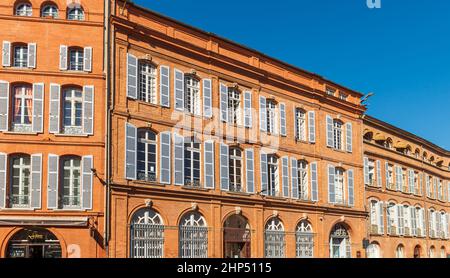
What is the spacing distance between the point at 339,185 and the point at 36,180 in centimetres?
1974

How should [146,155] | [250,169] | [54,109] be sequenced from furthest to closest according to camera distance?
[250,169] → [146,155] → [54,109]

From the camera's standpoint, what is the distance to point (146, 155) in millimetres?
24859

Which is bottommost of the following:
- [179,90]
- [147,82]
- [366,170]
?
[366,170]

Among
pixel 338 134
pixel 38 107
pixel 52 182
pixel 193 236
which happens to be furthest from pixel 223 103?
pixel 338 134

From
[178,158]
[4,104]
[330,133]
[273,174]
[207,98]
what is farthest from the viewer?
[330,133]

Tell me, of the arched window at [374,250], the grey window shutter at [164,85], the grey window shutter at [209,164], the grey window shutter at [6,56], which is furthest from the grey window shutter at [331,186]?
the grey window shutter at [6,56]

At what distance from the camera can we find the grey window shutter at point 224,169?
91.2 ft

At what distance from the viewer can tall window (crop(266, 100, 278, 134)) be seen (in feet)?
103

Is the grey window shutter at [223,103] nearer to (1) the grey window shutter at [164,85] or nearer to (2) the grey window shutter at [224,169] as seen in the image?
(2) the grey window shutter at [224,169]

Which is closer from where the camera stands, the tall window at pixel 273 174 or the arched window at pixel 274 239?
the arched window at pixel 274 239

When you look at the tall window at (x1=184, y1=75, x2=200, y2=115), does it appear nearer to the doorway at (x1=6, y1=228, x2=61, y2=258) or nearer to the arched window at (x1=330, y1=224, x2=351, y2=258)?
the doorway at (x1=6, y1=228, x2=61, y2=258)

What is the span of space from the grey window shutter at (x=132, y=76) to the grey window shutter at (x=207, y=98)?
4104 millimetres

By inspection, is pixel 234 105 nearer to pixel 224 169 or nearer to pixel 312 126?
pixel 224 169

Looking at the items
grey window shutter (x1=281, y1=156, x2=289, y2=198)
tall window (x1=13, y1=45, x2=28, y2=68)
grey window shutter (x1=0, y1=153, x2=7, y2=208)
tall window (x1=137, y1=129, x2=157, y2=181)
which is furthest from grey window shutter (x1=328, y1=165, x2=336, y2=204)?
grey window shutter (x1=0, y1=153, x2=7, y2=208)
